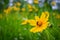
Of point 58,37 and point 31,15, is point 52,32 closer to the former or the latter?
point 58,37

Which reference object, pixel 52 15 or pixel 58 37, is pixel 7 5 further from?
pixel 58 37

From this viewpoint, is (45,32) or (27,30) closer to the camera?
(45,32)

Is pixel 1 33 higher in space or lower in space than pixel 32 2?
lower

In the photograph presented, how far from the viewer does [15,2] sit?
35.9 inches

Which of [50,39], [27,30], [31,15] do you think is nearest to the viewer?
[50,39]

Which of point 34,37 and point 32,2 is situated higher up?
point 32,2

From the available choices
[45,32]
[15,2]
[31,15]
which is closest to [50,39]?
[45,32]

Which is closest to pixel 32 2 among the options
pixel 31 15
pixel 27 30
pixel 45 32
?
pixel 31 15

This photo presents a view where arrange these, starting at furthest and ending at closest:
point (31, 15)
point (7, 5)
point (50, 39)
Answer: point (7, 5) → point (31, 15) → point (50, 39)

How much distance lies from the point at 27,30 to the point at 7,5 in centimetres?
29

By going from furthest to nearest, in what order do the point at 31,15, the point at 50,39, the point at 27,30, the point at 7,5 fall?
1. the point at 7,5
2. the point at 31,15
3. the point at 27,30
4. the point at 50,39

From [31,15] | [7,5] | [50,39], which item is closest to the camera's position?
[50,39]

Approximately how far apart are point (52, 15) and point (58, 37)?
6.5 inches

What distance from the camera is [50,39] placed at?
544mm
